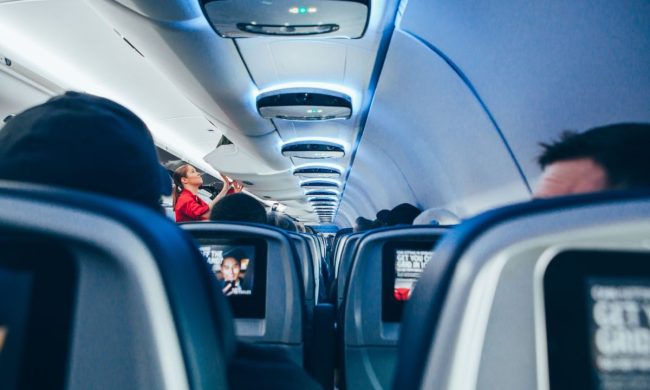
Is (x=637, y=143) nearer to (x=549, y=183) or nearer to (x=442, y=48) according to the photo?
(x=549, y=183)

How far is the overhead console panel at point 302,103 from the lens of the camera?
6.32 m

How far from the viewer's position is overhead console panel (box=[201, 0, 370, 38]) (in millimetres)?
3588

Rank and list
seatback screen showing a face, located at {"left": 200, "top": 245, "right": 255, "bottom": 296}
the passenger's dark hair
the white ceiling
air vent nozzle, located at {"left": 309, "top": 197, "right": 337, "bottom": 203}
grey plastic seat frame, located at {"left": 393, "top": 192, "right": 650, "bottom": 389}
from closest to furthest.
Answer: grey plastic seat frame, located at {"left": 393, "top": 192, "right": 650, "bottom": 389}, the passenger's dark hair, seatback screen showing a face, located at {"left": 200, "top": 245, "right": 255, "bottom": 296}, the white ceiling, air vent nozzle, located at {"left": 309, "top": 197, "right": 337, "bottom": 203}

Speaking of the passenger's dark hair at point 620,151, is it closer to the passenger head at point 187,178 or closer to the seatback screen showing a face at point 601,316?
the seatback screen showing a face at point 601,316

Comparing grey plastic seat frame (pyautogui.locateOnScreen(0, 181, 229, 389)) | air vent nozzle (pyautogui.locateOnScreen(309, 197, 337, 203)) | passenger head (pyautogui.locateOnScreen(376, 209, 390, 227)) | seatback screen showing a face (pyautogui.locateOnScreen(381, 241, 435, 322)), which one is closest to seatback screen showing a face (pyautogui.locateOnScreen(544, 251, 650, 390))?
grey plastic seat frame (pyautogui.locateOnScreen(0, 181, 229, 389))

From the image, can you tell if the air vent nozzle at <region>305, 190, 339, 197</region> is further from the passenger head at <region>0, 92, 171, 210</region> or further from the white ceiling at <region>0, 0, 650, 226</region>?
the passenger head at <region>0, 92, 171, 210</region>

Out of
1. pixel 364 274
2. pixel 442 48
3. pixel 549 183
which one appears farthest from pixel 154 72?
pixel 549 183

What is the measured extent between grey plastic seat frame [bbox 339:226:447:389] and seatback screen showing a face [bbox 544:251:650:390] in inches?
71.1

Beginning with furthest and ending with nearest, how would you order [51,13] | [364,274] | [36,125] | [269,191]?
1. [269,191]
2. [51,13]
3. [364,274]
4. [36,125]

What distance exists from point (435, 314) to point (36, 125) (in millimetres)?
717

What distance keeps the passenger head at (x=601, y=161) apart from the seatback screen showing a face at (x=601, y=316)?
2.68 feet

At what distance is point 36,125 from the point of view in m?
0.85

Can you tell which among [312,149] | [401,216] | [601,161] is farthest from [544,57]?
[312,149]

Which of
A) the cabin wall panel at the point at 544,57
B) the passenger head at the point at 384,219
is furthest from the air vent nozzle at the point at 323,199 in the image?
the cabin wall panel at the point at 544,57
